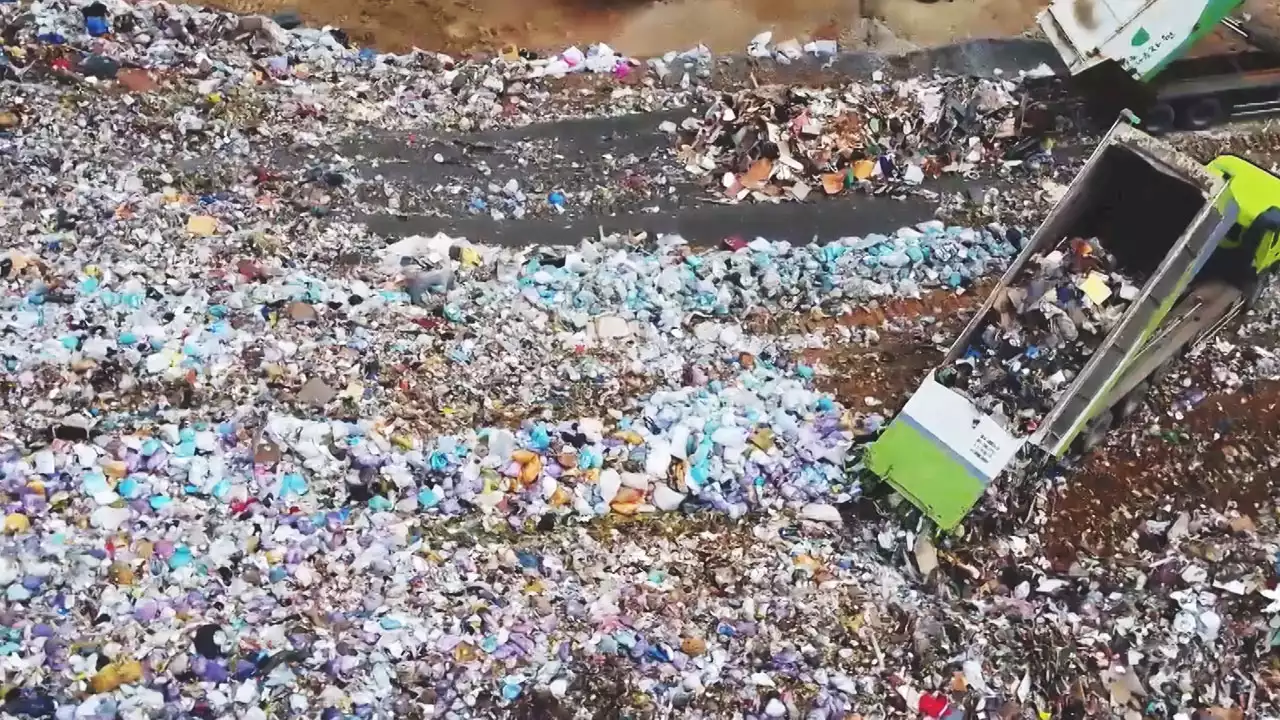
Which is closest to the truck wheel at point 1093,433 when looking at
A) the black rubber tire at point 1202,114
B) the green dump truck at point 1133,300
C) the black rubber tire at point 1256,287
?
the green dump truck at point 1133,300

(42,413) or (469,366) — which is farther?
(469,366)

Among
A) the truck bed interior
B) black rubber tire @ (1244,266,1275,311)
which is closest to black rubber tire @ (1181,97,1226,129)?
black rubber tire @ (1244,266,1275,311)

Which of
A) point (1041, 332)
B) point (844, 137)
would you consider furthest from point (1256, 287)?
point (844, 137)

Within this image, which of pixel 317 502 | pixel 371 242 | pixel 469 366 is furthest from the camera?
pixel 371 242

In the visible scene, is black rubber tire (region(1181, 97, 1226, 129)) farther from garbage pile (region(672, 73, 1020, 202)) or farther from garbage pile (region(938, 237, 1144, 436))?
garbage pile (region(938, 237, 1144, 436))

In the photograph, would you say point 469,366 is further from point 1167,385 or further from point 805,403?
point 1167,385

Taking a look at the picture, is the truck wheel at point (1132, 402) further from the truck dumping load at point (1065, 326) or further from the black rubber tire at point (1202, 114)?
the black rubber tire at point (1202, 114)

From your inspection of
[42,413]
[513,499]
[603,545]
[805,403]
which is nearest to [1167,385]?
[805,403]

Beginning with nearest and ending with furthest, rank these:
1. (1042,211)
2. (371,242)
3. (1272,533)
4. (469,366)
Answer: (1272,533), (469,366), (371,242), (1042,211)
